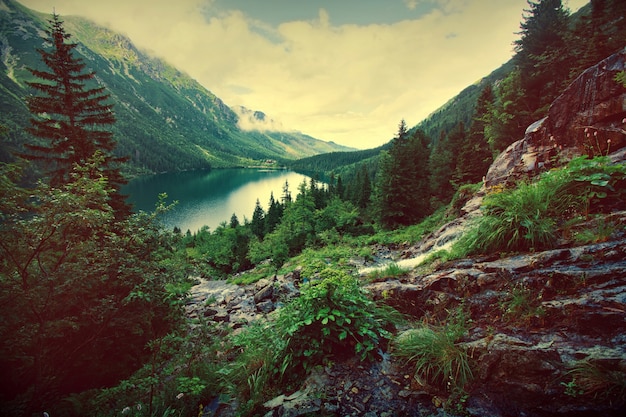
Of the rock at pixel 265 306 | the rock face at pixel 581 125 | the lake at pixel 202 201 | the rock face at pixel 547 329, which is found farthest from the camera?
the lake at pixel 202 201

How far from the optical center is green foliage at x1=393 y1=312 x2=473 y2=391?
309 centimetres

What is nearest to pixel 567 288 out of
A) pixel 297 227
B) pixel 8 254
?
pixel 8 254

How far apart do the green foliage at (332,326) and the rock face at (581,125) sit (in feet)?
25.3

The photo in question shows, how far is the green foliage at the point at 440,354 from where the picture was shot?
10.1 feet

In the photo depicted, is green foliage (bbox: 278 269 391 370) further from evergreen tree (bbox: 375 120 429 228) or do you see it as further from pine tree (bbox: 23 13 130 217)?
evergreen tree (bbox: 375 120 429 228)

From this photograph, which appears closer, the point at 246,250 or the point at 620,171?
the point at 620,171

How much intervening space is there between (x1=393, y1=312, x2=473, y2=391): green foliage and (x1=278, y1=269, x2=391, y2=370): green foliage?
1.28 feet

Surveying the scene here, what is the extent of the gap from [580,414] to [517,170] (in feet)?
36.7

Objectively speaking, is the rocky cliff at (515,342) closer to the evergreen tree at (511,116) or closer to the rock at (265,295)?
the rock at (265,295)

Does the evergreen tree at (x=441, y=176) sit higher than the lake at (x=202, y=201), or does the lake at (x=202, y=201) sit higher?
the evergreen tree at (x=441, y=176)

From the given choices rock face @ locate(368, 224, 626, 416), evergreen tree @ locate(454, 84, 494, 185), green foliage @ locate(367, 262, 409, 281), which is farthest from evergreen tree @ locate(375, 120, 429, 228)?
rock face @ locate(368, 224, 626, 416)

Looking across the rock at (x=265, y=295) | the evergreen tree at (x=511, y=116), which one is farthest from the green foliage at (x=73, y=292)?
the evergreen tree at (x=511, y=116)

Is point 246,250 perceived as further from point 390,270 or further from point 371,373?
point 371,373

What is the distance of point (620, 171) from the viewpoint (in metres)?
4.50
